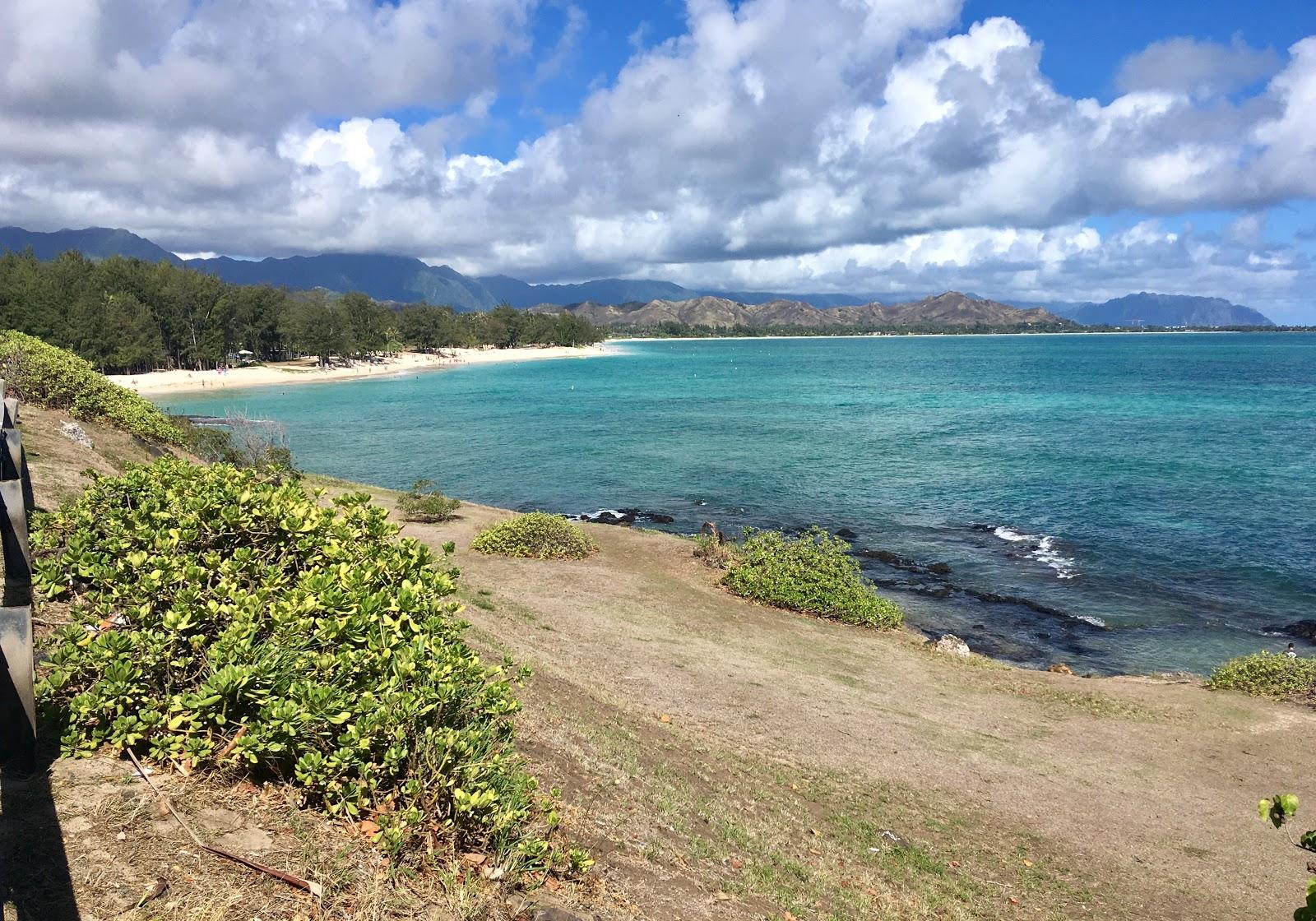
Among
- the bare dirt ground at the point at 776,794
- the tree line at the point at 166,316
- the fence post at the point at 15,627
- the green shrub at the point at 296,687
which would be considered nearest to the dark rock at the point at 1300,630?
the bare dirt ground at the point at 776,794

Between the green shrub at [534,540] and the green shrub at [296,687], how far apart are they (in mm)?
14804

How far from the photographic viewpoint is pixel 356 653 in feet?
14.5

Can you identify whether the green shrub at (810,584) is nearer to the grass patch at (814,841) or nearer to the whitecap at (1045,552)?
the grass patch at (814,841)

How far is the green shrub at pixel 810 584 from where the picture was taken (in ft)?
57.0

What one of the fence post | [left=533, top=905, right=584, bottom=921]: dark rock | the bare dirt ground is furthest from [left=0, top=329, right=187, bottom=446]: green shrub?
[left=533, top=905, right=584, bottom=921]: dark rock

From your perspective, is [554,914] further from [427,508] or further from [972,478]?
[972,478]

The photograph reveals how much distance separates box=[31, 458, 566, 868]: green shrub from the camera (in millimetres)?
4172

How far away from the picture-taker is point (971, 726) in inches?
459

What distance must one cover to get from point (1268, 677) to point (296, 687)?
57.5 ft

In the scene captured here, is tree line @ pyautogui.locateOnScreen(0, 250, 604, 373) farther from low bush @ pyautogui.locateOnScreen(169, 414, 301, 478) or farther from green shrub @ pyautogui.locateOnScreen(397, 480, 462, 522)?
green shrub @ pyautogui.locateOnScreen(397, 480, 462, 522)

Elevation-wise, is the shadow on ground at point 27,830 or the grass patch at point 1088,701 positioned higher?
the shadow on ground at point 27,830

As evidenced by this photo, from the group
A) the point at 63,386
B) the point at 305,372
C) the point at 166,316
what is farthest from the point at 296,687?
the point at 305,372

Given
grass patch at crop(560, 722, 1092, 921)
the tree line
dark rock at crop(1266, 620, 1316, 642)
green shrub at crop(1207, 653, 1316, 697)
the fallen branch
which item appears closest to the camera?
the fallen branch

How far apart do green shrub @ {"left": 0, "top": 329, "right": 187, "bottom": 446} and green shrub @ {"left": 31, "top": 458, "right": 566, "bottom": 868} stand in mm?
19051
